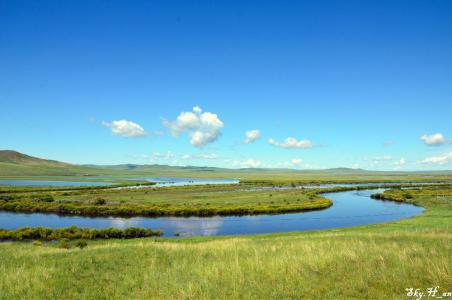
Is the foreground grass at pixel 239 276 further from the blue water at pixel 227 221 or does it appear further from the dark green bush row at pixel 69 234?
the blue water at pixel 227 221

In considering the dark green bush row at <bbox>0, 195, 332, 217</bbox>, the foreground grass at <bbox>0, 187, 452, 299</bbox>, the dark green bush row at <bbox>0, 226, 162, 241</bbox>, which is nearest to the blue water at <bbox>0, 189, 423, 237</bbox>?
the dark green bush row at <bbox>0, 195, 332, 217</bbox>

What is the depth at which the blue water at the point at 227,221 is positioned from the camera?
45.5 m

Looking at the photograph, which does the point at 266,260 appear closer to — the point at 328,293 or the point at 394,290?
the point at 328,293

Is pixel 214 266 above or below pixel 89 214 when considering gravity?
above

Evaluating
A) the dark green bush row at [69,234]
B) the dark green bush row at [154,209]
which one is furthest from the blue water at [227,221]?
the dark green bush row at [69,234]

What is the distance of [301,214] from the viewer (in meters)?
58.1

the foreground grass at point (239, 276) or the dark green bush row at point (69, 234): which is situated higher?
the foreground grass at point (239, 276)

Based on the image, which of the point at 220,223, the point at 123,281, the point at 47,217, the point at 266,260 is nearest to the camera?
the point at 123,281

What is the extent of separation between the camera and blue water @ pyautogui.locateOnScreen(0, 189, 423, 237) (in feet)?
149

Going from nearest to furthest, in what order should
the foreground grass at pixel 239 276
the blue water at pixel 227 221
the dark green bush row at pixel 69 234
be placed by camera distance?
the foreground grass at pixel 239 276 < the dark green bush row at pixel 69 234 < the blue water at pixel 227 221

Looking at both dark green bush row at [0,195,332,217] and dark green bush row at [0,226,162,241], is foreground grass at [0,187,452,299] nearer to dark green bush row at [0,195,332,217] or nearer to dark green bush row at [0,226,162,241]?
dark green bush row at [0,226,162,241]

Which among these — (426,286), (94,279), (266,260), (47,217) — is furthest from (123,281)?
(47,217)

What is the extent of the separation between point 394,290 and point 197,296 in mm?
6011

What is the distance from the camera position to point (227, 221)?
52281 mm
